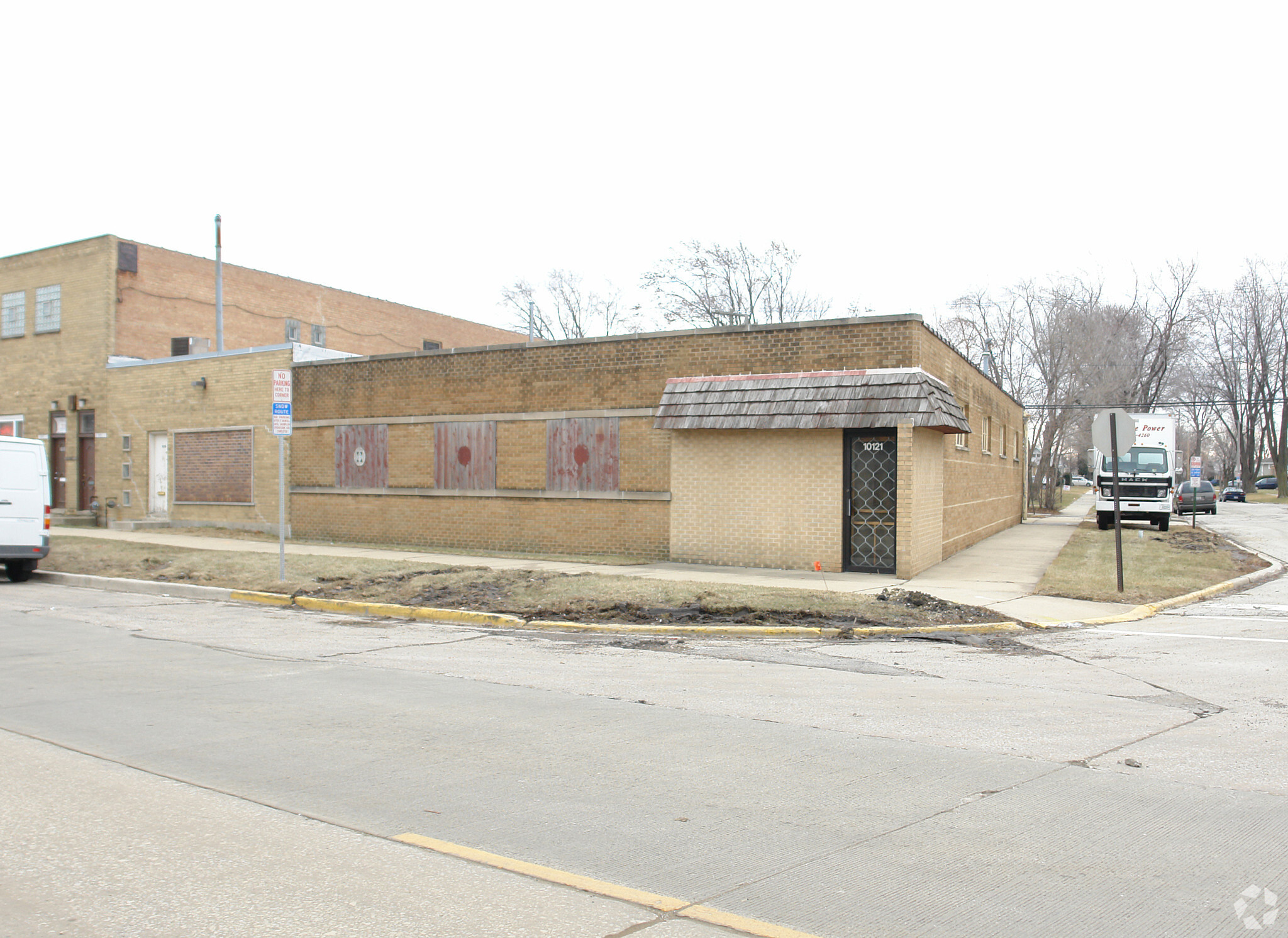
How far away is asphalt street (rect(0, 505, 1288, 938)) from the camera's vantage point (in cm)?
412

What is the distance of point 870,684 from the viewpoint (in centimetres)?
884

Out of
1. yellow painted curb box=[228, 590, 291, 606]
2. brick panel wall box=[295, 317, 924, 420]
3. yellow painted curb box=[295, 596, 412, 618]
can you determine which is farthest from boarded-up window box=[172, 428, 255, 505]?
yellow painted curb box=[295, 596, 412, 618]

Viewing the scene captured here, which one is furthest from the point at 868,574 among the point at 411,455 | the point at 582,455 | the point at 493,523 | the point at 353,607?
the point at 411,455

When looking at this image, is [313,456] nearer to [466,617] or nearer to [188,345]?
[188,345]

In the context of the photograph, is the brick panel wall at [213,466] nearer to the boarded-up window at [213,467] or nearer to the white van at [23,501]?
the boarded-up window at [213,467]

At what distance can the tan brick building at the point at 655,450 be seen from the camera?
16984mm

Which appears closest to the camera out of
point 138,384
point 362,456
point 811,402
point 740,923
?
point 740,923

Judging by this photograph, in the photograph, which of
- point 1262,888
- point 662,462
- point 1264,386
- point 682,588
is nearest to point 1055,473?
point 1264,386

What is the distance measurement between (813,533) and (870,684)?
859 cm

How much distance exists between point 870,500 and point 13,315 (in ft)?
89.2

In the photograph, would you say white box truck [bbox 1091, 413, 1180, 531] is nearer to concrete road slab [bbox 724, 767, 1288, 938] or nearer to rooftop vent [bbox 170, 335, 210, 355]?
rooftop vent [bbox 170, 335, 210, 355]

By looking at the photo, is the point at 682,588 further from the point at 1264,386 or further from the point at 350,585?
the point at 1264,386

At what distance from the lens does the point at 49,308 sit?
29656 millimetres

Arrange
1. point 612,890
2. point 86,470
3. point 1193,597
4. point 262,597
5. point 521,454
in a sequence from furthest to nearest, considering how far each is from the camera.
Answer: point 86,470
point 521,454
point 1193,597
point 262,597
point 612,890
